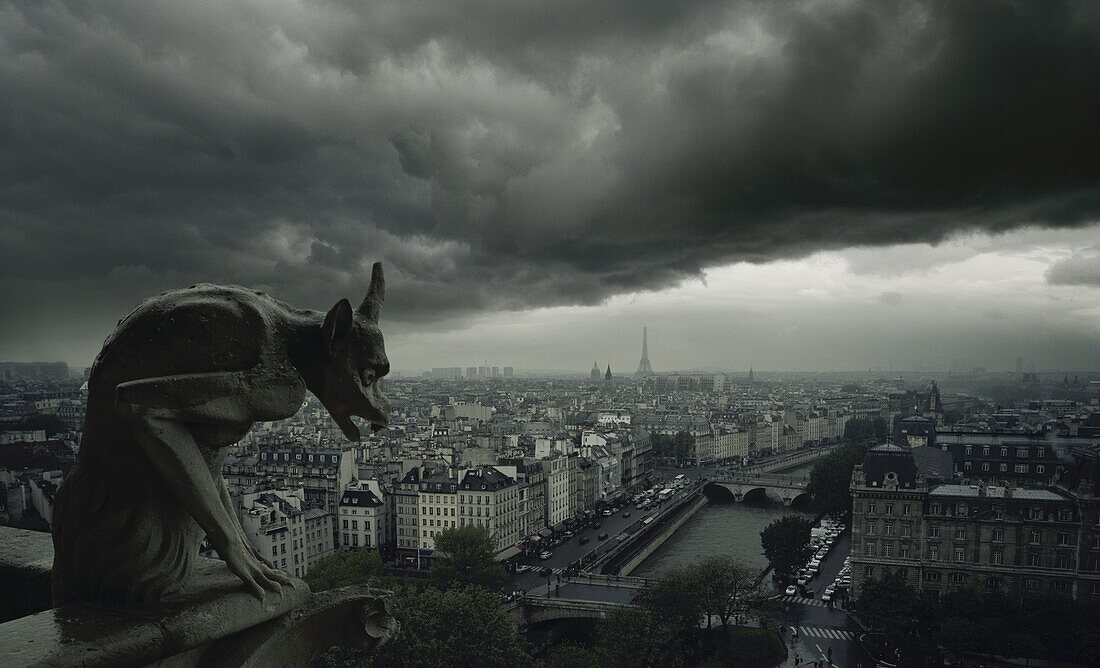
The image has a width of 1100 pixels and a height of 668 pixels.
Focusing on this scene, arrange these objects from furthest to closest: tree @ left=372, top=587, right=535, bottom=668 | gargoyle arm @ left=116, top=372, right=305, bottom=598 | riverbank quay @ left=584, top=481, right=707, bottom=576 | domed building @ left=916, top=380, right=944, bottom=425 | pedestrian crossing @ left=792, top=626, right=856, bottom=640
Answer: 1. domed building @ left=916, top=380, right=944, bottom=425
2. riverbank quay @ left=584, top=481, right=707, bottom=576
3. pedestrian crossing @ left=792, top=626, right=856, bottom=640
4. tree @ left=372, top=587, right=535, bottom=668
5. gargoyle arm @ left=116, top=372, right=305, bottom=598

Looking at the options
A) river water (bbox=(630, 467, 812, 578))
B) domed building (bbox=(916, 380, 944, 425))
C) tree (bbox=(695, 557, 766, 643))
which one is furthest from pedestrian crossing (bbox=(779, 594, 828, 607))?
domed building (bbox=(916, 380, 944, 425))

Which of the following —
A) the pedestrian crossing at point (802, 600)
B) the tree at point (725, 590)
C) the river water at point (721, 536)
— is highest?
the tree at point (725, 590)

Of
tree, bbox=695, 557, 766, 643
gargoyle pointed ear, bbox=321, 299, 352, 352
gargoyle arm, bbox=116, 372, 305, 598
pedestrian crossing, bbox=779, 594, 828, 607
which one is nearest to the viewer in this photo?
gargoyle arm, bbox=116, 372, 305, 598

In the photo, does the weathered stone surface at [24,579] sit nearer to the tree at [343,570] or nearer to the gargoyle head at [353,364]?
the gargoyle head at [353,364]

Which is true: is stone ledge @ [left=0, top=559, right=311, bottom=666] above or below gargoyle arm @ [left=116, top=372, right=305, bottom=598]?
below

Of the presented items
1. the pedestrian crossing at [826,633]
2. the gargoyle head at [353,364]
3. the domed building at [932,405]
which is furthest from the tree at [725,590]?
the domed building at [932,405]

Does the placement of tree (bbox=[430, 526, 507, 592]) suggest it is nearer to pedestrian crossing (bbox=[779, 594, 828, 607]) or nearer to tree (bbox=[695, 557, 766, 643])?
tree (bbox=[695, 557, 766, 643])
